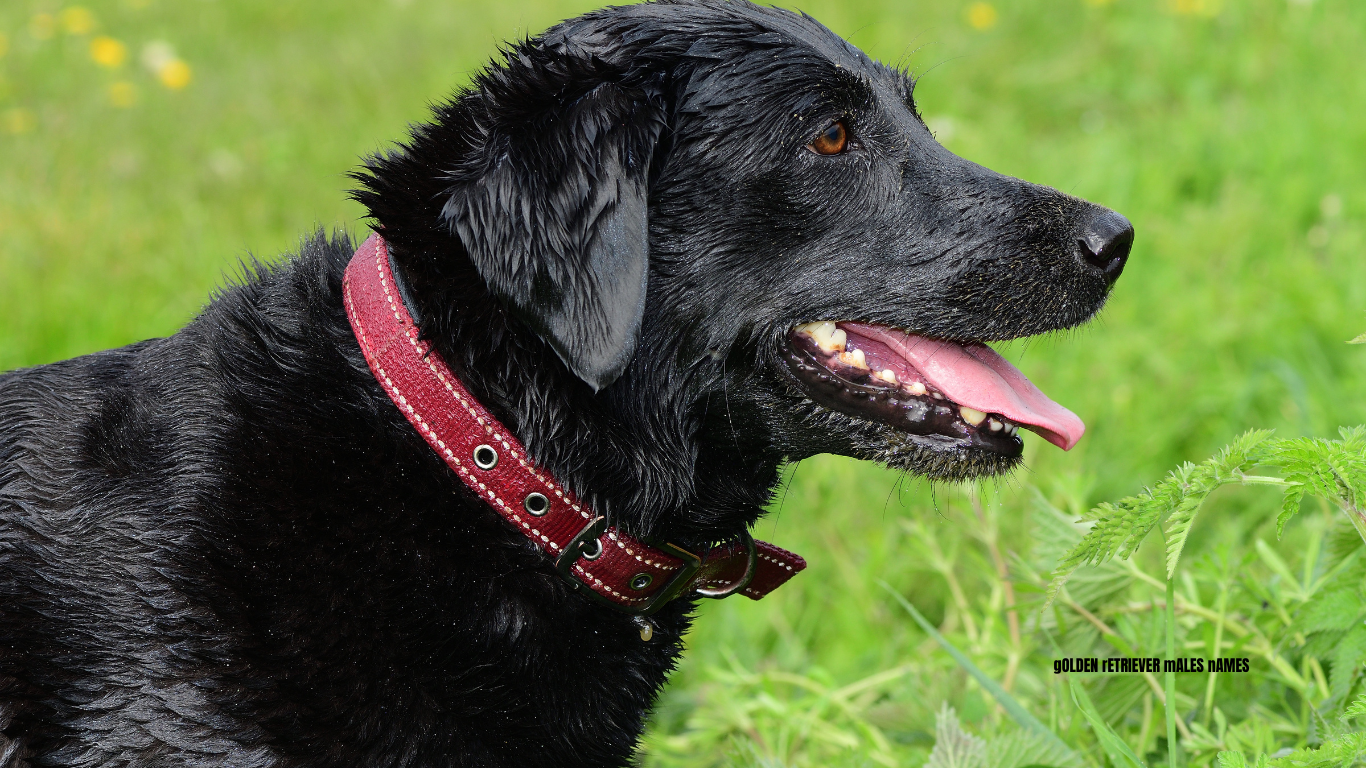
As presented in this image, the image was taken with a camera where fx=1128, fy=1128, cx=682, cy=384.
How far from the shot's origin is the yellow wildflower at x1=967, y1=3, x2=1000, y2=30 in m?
6.73

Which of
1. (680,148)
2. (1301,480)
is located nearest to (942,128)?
(680,148)

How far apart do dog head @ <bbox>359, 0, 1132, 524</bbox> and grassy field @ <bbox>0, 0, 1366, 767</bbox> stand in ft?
1.14

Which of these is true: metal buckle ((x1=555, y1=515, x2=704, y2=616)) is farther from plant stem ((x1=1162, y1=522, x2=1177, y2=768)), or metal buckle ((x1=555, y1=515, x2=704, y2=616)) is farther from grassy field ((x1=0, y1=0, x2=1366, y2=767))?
plant stem ((x1=1162, y1=522, x2=1177, y2=768))

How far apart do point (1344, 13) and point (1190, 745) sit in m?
5.98

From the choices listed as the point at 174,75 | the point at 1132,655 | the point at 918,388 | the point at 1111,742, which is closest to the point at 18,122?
the point at 174,75

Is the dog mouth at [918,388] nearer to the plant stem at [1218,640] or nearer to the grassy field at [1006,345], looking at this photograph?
the grassy field at [1006,345]

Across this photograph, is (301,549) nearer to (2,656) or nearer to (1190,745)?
(2,656)

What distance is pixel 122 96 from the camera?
19.1ft

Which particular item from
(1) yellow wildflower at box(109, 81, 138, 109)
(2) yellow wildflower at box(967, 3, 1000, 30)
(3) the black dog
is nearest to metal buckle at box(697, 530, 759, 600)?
(3) the black dog

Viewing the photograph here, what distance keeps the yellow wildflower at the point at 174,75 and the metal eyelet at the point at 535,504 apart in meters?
4.87

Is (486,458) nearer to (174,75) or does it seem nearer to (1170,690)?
(1170,690)

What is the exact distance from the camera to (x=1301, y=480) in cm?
163

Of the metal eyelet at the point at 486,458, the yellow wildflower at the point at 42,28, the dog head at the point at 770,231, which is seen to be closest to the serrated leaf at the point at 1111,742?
the dog head at the point at 770,231

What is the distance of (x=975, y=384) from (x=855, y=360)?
0.78 feet
